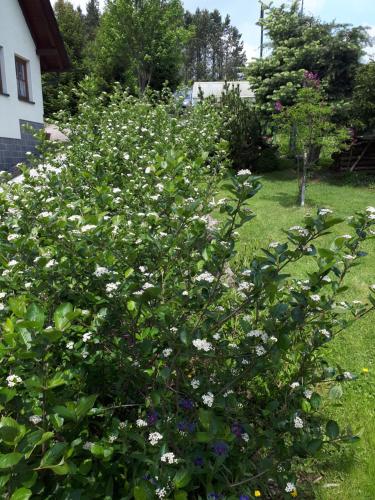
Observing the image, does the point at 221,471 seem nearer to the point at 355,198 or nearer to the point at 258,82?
the point at 355,198

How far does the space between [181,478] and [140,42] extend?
92.8 feet

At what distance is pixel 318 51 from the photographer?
13492 millimetres

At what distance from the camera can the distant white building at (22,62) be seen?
10.7 meters

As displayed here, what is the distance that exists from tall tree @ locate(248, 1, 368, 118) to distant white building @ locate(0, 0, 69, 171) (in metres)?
7.34

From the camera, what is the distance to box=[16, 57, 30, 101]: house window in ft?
39.4

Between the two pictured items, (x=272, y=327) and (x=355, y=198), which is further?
(x=355, y=198)

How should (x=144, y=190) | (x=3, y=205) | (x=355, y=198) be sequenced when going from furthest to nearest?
(x=355, y=198)
(x=144, y=190)
(x=3, y=205)

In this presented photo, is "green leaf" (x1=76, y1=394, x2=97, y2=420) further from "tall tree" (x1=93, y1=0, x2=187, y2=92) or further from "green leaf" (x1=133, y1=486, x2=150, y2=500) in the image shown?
"tall tree" (x1=93, y1=0, x2=187, y2=92)

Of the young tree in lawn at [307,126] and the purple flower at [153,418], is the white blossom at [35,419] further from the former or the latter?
the young tree in lawn at [307,126]

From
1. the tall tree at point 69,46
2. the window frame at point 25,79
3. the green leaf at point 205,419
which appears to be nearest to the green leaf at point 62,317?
the green leaf at point 205,419

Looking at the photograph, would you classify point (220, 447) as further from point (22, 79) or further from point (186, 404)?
point (22, 79)

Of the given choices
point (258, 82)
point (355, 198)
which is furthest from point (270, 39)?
point (355, 198)

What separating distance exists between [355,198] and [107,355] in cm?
981

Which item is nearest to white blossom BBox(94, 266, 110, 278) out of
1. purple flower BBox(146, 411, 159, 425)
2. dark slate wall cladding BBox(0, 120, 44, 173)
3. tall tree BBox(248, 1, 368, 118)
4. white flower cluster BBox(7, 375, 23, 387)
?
white flower cluster BBox(7, 375, 23, 387)
